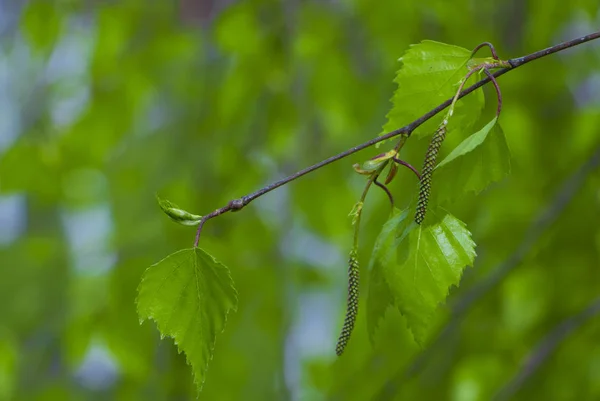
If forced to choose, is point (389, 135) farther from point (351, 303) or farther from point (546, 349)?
point (546, 349)

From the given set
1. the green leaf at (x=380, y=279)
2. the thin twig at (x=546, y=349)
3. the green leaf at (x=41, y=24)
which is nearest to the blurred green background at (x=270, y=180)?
the green leaf at (x=41, y=24)

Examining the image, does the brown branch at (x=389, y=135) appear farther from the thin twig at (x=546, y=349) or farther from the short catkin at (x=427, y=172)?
the thin twig at (x=546, y=349)

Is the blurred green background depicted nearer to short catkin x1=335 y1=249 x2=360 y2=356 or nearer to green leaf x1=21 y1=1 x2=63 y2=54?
Answer: green leaf x1=21 y1=1 x2=63 y2=54

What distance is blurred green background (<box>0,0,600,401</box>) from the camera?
4.17 ft

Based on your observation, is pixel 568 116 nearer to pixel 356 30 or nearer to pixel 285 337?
pixel 356 30

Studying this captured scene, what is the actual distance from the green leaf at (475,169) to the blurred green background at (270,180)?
2.30 ft

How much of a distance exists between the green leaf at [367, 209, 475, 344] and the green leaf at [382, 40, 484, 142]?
55 millimetres

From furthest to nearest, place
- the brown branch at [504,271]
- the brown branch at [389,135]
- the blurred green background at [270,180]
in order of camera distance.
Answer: the blurred green background at [270,180] → the brown branch at [504,271] → the brown branch at [389,135]

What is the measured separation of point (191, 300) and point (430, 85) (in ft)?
0.57

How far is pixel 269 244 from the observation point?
1529 mm

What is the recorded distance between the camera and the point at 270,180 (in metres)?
1.47

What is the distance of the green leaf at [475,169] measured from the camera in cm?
37

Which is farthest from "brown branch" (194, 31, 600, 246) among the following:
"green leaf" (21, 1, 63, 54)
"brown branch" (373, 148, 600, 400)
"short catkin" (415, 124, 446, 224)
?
"green leaf" (21, 1, 63, 54)

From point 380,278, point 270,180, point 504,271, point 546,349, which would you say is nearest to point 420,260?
point 380,278
